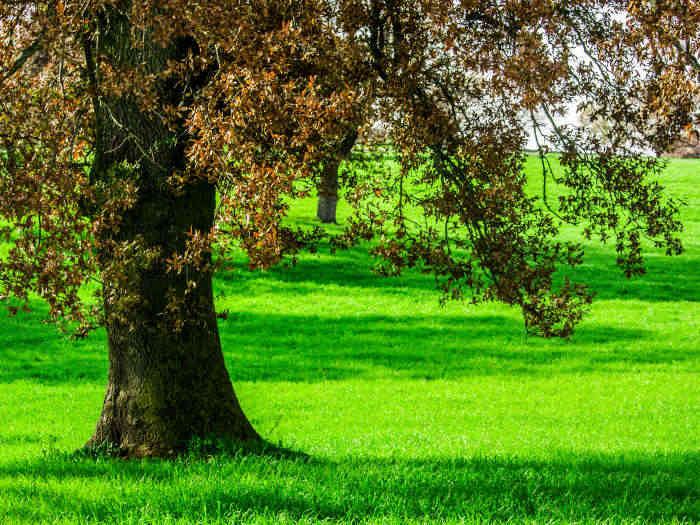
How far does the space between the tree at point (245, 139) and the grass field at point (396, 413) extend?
1227mm

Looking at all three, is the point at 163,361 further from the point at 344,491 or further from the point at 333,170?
the point at 333,170

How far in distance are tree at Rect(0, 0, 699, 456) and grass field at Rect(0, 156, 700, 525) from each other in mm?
1227

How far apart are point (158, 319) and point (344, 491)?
9.67ft

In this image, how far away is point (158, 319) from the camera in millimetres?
8555

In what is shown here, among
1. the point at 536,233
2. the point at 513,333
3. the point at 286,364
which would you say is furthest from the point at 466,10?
the point at 513,333

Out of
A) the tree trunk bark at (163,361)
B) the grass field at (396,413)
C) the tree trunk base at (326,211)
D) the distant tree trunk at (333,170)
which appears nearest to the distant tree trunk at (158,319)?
the tree trunk bark at (163,361)

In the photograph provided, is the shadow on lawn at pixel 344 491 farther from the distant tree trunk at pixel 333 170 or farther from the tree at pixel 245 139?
the distant tree trunk at pixel 333 170

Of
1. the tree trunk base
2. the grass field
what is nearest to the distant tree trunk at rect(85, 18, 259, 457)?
the grass field

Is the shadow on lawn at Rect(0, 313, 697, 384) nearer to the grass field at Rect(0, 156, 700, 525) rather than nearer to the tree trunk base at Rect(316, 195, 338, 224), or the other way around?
the grass field at Rect(0, 156, 700, 525)

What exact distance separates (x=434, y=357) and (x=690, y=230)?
27.8 m

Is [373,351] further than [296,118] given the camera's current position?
Yes

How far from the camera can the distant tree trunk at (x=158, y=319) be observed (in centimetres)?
834

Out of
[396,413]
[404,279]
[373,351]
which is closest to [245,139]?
[396,413]

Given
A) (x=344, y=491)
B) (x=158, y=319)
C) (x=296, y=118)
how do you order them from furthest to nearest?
(x=158, y=319) → (x=344, y=491) → (x=296, y=118)
